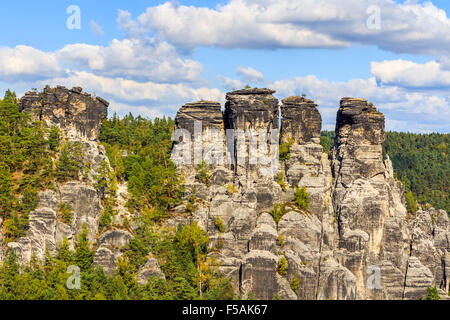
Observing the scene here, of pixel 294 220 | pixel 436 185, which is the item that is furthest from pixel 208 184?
pixel 436 185

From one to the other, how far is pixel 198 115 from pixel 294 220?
23.7 meters

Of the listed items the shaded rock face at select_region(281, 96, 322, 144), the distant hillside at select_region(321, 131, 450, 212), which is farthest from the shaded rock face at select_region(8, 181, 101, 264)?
the distant hillside at select_region(321, 131, 450, 212)

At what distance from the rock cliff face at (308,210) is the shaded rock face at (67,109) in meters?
14.0

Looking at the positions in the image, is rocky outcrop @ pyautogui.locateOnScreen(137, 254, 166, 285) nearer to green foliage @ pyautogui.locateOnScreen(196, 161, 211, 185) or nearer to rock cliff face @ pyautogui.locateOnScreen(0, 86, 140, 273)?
rock cliff face @ pyautogui.locateOnScreen(0, 86, 140, 273)

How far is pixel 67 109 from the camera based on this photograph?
312 ft

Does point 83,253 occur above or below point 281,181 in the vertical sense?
below

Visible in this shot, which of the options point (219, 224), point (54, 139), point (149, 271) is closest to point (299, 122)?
point (219, 224)

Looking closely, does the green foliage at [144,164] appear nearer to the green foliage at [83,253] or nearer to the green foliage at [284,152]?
the green foliage at [83,253]

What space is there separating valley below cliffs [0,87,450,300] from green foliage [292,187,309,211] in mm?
166

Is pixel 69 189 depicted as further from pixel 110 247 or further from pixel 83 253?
pixel 110 247

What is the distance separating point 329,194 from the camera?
9375 centimetres

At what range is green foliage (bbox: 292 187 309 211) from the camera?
88.1 meters

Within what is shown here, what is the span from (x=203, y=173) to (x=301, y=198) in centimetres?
1575
